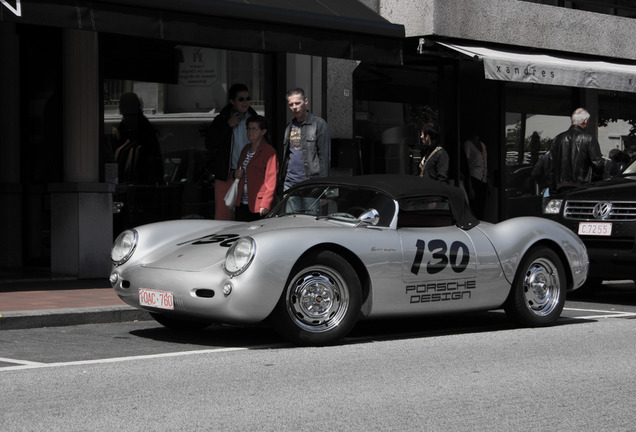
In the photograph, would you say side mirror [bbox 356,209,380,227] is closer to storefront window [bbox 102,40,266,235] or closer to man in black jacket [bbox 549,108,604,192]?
storefront window [bbox 102,40,266,235]

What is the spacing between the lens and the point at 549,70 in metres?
15.4

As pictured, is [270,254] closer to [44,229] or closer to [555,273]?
[555,273]

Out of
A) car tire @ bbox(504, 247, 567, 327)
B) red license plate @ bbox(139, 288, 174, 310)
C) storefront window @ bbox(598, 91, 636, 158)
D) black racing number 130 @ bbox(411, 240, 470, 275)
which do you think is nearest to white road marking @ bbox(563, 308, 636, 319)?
car tire @ bbox(504, 247, 567, 327)

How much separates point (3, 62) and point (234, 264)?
7.02 m

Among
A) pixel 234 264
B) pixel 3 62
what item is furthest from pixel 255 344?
pixel 3 62

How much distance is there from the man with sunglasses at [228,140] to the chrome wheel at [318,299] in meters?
3.63

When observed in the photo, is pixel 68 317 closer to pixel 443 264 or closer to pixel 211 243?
pixel 211 243

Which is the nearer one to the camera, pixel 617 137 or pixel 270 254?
pixel 270 254

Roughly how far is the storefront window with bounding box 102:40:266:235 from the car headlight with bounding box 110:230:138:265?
4.56 metres

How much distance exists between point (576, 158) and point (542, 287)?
4668 mm

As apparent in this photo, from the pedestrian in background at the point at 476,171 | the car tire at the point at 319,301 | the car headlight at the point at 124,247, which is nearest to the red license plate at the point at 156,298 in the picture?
the car headlight at the point at 124,247

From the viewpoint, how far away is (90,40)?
12391 millimetres

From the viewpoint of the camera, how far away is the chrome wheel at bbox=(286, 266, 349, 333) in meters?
7.57

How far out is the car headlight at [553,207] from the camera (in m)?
11.5
